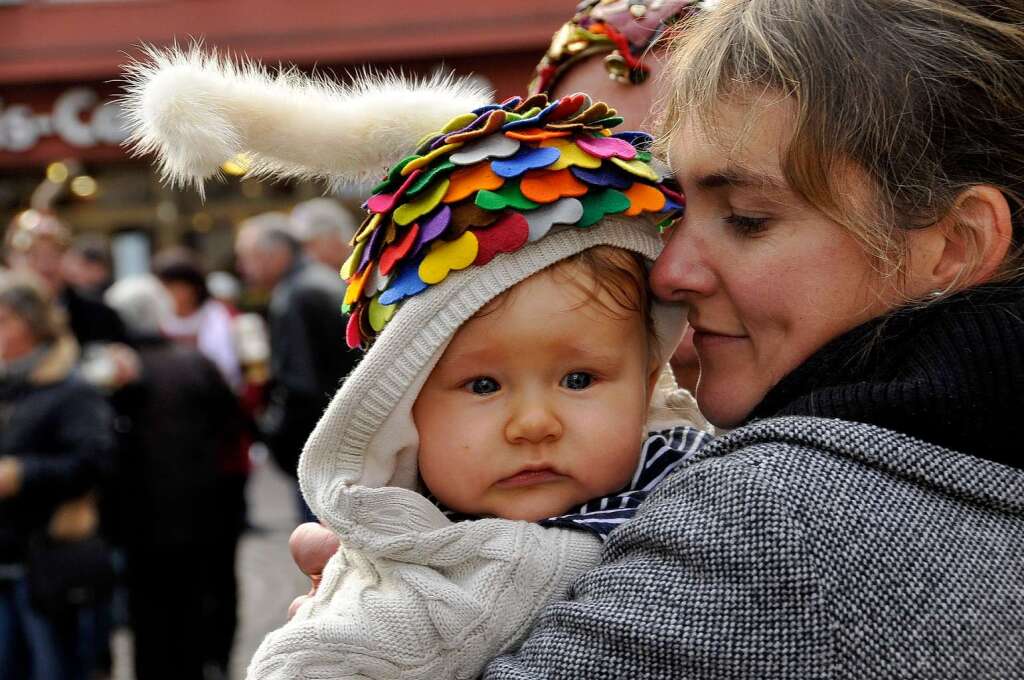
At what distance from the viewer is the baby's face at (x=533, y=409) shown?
66.3 inches

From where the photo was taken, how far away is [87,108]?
45.7ft

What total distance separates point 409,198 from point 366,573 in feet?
1.77

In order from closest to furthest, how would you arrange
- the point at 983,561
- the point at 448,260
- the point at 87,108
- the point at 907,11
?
the point at 983,561, the point at 907,11, the point at 448,260, the point at 87,108

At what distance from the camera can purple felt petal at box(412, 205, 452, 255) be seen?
5.37ft

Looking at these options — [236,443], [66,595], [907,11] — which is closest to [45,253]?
[236,443]

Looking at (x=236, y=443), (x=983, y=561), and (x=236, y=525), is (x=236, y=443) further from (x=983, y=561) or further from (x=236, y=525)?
(x=983, y=561)

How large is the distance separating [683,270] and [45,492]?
384 cm

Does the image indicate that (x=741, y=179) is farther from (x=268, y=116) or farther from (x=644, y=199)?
(x=268, y=116)

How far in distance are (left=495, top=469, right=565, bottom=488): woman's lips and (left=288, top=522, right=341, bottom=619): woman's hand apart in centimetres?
40

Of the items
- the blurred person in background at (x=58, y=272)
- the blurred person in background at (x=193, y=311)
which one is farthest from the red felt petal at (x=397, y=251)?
the blurred person in background at (x=193, y=311)

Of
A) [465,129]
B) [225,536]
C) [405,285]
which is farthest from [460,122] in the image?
[225,536]

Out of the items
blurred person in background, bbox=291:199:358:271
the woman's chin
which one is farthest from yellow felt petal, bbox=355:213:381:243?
blurred person in background, bbox=291:199:358:271

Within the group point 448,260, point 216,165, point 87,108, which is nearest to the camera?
point 448,260

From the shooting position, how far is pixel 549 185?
1659mm
